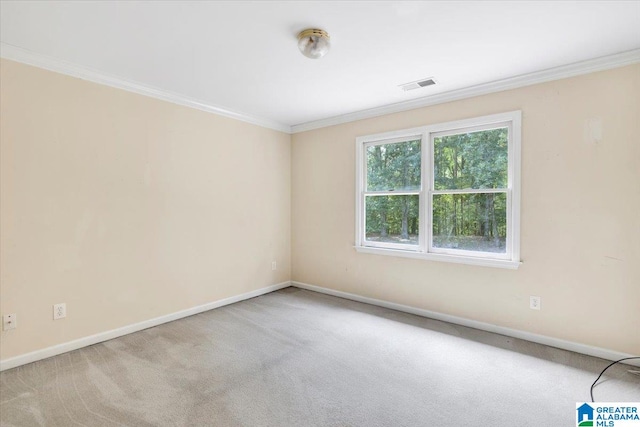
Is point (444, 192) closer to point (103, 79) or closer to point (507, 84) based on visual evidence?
point (507, 84)

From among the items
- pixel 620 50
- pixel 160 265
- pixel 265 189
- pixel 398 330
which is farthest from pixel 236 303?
pixel 620 50

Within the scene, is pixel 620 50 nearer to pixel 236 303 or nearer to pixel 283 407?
pixel 283 407

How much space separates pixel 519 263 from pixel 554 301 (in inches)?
16.2

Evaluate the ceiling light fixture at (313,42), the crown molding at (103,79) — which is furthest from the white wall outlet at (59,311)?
the ceiling light fixture at (313,42)

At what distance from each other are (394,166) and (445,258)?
1.26m

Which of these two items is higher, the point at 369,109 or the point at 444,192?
the point at 369,109

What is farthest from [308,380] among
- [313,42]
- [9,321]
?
[313,42]

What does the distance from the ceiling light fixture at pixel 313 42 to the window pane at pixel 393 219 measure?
208 cm

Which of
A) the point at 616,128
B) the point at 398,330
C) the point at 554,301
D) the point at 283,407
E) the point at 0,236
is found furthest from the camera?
the point at 398,330

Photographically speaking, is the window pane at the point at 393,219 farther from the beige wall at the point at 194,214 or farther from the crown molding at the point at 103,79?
the crown molding at the point at 103,79

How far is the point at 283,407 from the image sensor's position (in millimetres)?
1929

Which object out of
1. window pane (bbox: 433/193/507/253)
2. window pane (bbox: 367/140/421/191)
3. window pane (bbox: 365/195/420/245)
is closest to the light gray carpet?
window pane (bbox: 433/193/507/253)

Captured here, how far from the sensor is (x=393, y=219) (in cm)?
385

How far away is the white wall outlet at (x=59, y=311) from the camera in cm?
255
